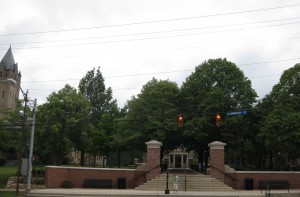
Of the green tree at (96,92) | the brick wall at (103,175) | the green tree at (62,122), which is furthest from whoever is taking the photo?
the green tree at (96,92)

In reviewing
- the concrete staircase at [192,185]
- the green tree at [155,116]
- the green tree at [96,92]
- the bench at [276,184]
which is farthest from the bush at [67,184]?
the green tree at [96,92]

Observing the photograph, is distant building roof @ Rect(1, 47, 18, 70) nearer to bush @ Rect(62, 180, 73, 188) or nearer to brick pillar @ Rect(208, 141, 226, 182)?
bush @ Rect(62, 180, 73, 188)

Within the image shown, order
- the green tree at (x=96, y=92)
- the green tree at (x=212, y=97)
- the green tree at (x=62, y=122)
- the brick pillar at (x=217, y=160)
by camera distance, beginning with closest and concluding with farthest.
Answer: the brick pillar at (x=217, y=160) < the green tree at (x=62, y=122) < the green tree at (x=212, y=97) < the green tree at (x=96, y=92)

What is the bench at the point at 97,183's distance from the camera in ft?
105

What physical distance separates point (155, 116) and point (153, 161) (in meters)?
11.5

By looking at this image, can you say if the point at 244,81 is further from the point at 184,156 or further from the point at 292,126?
the point at 184,156

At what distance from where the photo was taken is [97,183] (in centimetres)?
3195

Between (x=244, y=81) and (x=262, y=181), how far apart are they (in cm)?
1485

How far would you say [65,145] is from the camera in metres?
39.9

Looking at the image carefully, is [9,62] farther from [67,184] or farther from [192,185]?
[192,185]

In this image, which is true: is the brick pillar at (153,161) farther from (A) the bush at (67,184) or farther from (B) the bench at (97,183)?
(A) the bush at (67,184)

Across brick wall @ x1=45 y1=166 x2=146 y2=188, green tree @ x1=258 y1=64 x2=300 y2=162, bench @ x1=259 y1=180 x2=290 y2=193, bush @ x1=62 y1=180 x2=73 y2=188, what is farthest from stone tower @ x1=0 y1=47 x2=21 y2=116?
bench @ x1=259 y1=180 x2=290 y2=193

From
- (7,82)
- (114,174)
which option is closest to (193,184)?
(114,174)

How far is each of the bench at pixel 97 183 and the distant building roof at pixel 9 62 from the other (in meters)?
75.8
